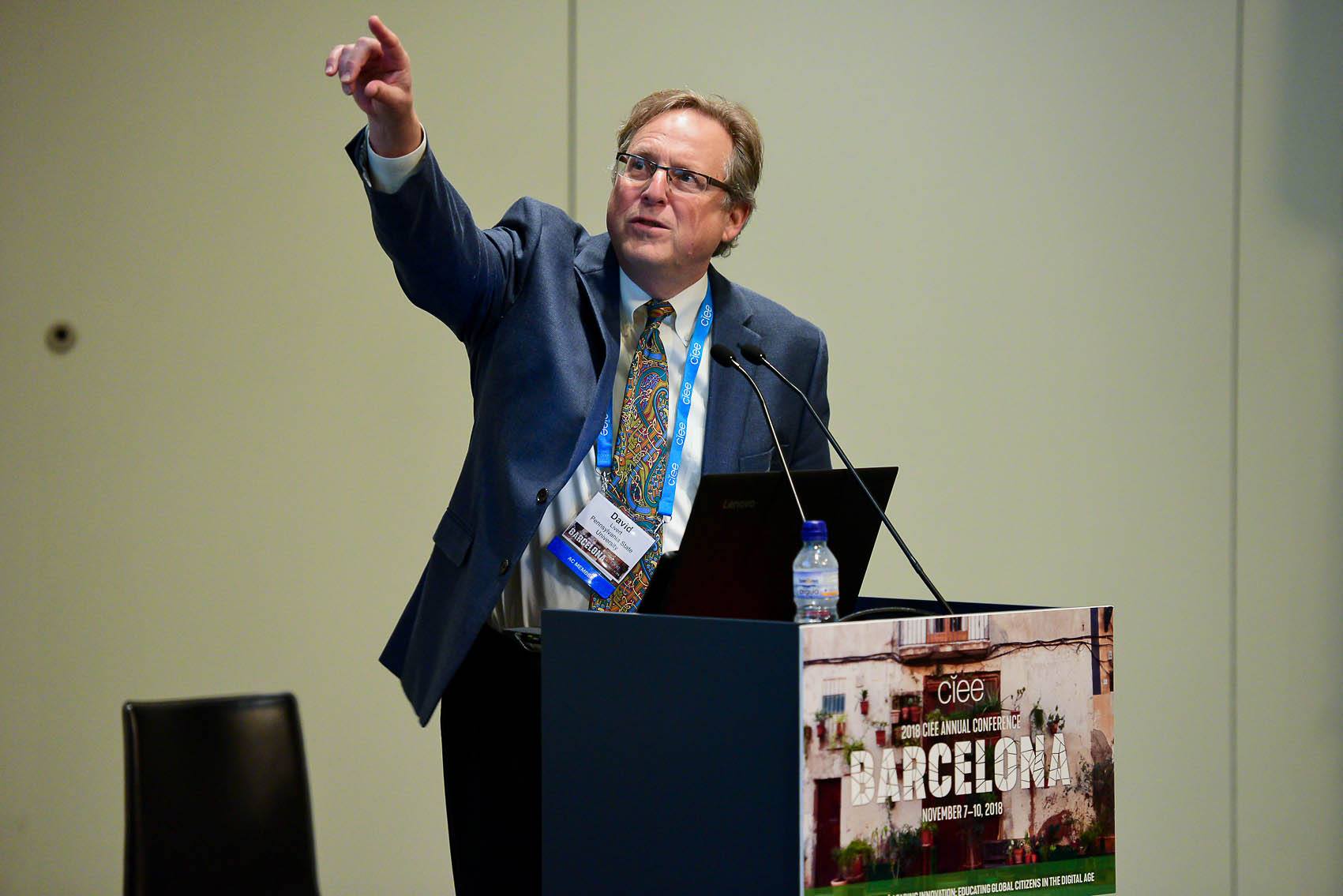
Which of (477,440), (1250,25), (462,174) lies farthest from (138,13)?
(1250,25)

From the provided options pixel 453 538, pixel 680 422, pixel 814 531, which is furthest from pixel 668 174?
pixel 814 531

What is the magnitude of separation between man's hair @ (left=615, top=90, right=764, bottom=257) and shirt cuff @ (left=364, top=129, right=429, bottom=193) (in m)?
0.50

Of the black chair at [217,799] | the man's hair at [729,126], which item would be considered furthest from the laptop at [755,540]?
the black chair at [217,799]

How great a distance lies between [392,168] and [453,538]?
A: 54cm

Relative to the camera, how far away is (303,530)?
3473 millimetres

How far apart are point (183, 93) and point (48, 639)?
1.52 metres

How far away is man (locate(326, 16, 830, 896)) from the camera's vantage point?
1738 millimetres

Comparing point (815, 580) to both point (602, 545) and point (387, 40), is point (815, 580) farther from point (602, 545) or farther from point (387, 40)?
point (387, 40)

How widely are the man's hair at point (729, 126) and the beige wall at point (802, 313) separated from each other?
5.01ft

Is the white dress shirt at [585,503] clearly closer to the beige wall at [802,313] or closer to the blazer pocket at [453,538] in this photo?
the blazer pocket at [453,538]

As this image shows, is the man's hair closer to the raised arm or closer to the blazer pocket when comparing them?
the raised arm

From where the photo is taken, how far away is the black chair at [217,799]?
212cm

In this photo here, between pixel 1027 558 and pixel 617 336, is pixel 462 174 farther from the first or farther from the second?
pixel 1027 558

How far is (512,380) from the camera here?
185 cm
